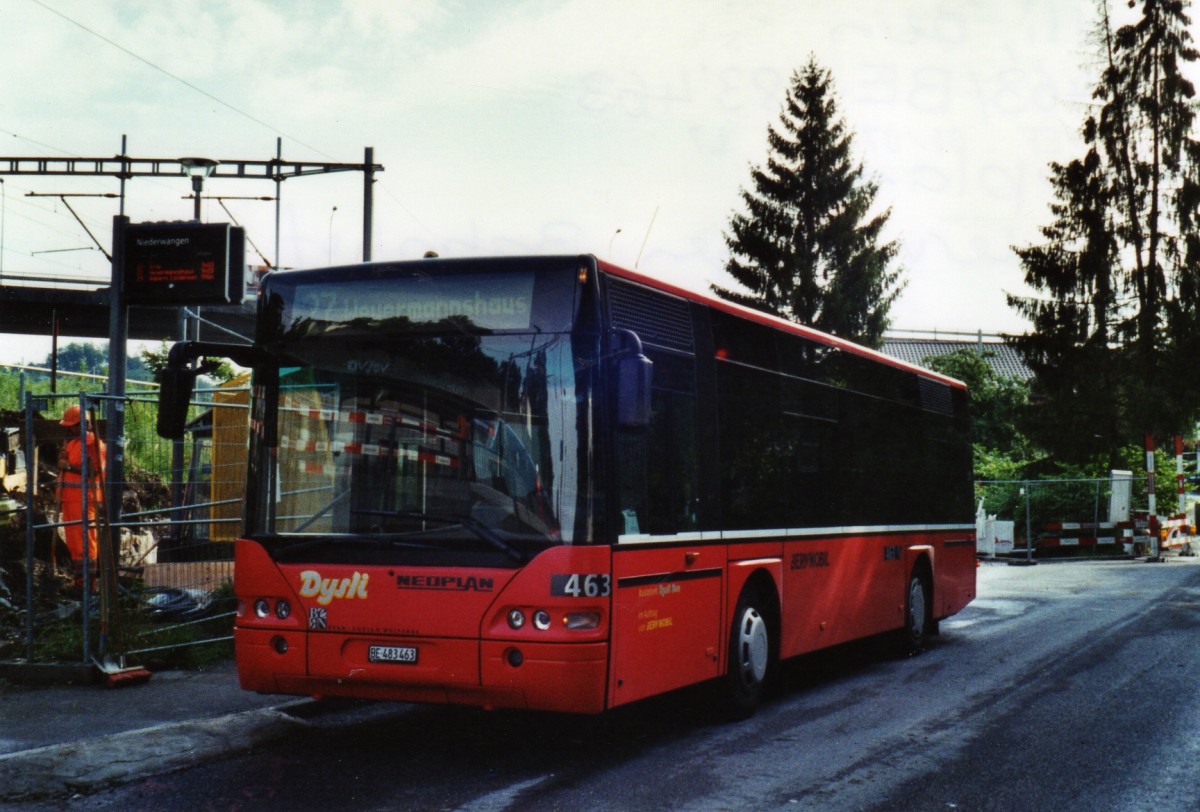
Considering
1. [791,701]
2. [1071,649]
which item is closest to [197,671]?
[791,701]

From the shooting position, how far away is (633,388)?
22.9ft

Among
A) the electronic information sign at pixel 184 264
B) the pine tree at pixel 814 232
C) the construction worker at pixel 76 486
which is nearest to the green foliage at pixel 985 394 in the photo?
the pine tree at pixel 814 232

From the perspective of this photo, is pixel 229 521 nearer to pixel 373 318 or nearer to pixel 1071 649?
pixel 373 318

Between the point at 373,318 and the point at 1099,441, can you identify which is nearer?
the point at 373,318

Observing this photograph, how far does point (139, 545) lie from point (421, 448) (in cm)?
494

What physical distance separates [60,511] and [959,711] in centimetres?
761

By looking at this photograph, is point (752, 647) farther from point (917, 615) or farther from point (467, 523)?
point (917, 615)

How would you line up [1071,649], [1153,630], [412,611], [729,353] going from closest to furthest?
[412,611]
[729,353]
[1071,649]
[1153,630]

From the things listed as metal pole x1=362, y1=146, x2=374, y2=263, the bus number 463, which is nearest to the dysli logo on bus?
the bus number 463

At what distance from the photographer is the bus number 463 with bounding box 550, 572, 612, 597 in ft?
23.6

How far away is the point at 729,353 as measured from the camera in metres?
9.19

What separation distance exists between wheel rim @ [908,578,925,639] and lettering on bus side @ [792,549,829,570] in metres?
2.63

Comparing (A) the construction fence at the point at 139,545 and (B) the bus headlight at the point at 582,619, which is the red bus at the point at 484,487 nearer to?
(B) the bus headlight at the point at 582,619

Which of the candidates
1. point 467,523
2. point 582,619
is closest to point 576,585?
point 582,619
